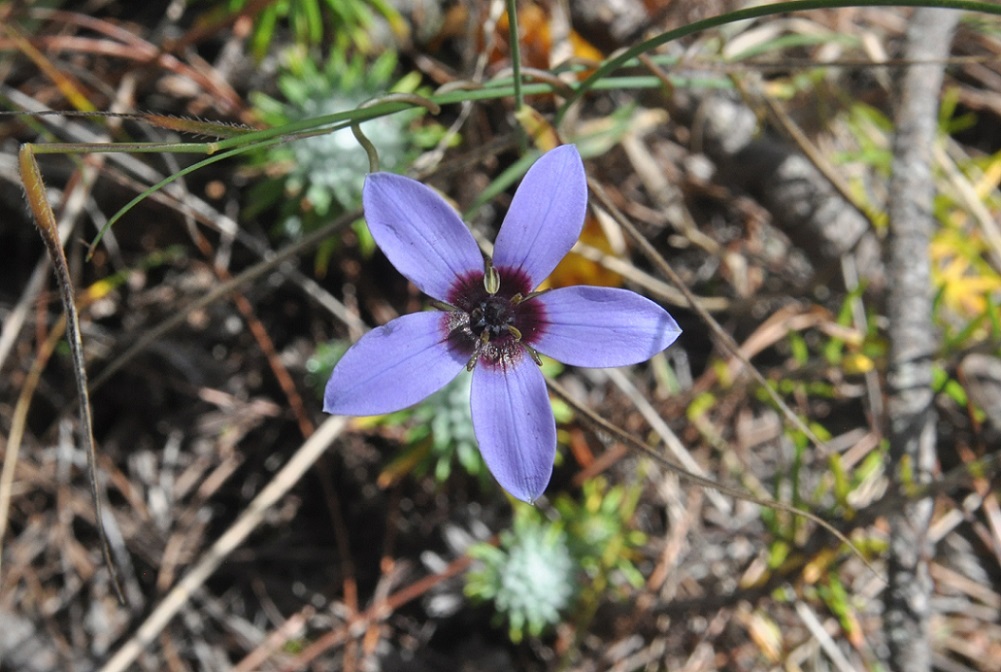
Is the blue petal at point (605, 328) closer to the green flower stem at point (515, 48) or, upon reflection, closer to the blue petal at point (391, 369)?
the blue petal at point (391, 369)

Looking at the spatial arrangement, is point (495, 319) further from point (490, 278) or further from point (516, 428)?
point (516, 428)

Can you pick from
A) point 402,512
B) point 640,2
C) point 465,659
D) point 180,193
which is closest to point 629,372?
point 402,512

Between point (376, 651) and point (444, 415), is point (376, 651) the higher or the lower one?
the lower one

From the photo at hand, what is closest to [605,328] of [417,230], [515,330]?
[515,330]

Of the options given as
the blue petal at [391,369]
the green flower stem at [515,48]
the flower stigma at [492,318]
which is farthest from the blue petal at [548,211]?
the green flower stem at [515,48]

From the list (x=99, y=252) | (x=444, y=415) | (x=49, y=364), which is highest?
(x=99, y=252)

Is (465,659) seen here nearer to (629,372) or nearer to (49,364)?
(629,372)
